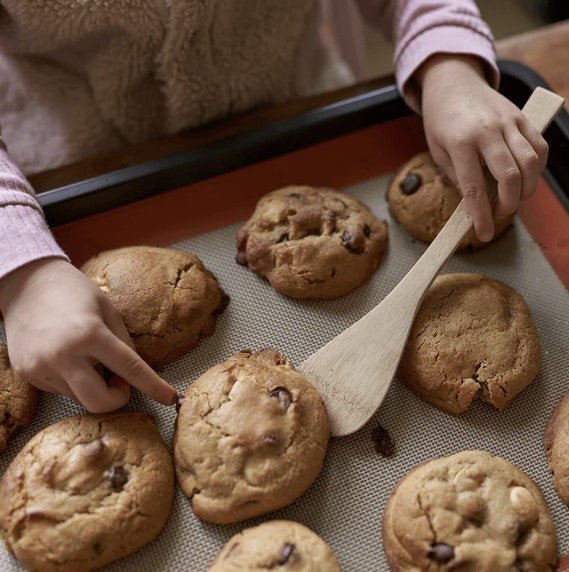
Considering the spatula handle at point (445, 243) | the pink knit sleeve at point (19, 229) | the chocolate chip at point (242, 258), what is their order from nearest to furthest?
the pink knit sleeve at point (19, 229) → the spatula handle at point (445, 243) → the chocolate chip at point (242, 258)

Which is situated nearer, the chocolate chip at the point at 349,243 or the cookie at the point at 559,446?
the cookie at the point at 559,446

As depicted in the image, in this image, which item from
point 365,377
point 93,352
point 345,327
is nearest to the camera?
point 93,352

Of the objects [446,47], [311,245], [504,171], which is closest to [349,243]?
[311,245]

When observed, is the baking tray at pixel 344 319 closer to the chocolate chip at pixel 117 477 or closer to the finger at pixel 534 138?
the chocolate chip at pixel 117 477

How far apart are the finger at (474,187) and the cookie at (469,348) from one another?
11cm

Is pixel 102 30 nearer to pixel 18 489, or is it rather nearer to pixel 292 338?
pixel 292 338

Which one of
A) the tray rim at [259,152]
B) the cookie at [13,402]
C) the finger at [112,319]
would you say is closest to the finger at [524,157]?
Result: the tray rim at [259,152]

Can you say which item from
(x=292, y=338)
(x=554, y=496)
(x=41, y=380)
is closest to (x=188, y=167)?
(x=292, y=338)

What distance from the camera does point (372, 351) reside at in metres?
0.97

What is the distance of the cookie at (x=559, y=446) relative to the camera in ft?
2.95

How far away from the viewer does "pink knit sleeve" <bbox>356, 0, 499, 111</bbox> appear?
110 cm

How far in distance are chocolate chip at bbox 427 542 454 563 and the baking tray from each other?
0.09m

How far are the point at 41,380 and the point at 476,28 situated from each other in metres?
0.91

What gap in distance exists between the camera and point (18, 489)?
2.76 ft
